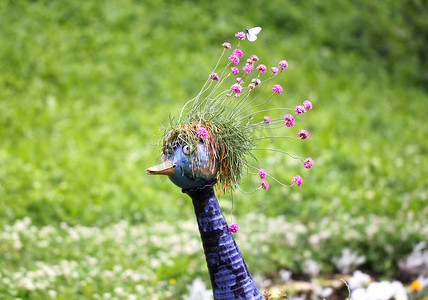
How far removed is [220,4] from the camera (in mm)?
9336

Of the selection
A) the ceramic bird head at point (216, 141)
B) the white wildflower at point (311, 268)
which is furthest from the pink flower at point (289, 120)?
the white wildflower at point (311, 268)

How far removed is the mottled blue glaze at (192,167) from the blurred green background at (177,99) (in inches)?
100

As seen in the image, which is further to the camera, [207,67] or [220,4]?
[220,4]

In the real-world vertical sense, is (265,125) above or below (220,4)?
below

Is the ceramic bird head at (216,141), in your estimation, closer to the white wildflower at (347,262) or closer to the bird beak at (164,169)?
the bird beak at (164,169)

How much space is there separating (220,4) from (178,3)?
884 mm

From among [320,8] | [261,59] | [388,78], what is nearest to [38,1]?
[261,59]

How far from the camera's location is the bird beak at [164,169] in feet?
5.41

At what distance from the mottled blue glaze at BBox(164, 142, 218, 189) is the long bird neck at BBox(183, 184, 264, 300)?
0.19ft

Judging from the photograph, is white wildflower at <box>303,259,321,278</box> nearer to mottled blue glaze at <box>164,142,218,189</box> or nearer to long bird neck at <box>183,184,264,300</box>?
long bird neck at <box>183,184,264,300</box>

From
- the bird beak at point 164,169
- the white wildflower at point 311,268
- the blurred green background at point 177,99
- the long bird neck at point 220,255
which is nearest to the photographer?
the bird beak at point 164,169

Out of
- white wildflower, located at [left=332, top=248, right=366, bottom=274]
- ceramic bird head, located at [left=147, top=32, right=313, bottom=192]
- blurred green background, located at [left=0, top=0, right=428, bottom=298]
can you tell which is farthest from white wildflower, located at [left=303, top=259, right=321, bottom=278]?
ceramic bird head, located at [left=147, top=32, right=313, bottom=192]

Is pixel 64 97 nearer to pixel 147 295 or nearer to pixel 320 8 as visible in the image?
pixel 147 295

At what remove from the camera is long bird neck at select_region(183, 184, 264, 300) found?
1756mm
